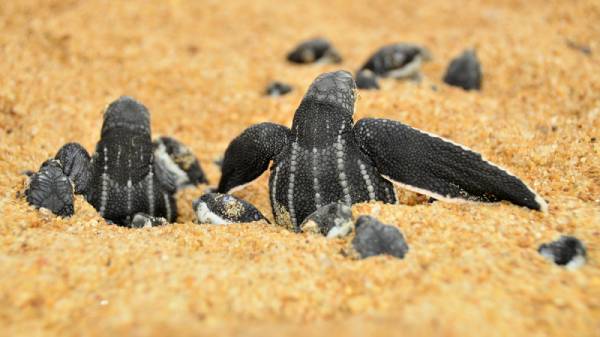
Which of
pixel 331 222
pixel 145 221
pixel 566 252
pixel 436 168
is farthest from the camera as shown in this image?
pixel 145 221

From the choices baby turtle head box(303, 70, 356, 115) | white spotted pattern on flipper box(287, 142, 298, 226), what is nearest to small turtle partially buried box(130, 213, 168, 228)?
white spotted pattern on flipper box(287, 142, 298, 226)

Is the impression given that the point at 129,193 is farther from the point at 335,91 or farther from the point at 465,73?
the point at 465,73

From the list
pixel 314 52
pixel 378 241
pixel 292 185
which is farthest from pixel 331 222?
pixel 314 52

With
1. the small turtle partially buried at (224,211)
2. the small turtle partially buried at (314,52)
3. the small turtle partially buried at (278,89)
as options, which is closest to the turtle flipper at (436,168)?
the small turtle partially buried at (224,211)

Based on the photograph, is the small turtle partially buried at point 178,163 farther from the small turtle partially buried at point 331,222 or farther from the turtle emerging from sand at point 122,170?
the small turtle partially buried at point 331,222

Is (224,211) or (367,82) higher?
(367,82)

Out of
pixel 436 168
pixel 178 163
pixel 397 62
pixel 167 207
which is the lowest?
pixel 167 207

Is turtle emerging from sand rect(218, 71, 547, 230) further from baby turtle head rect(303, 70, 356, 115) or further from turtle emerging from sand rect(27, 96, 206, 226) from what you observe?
turtle emerging from sand rect(27, 96, 206, 226)
